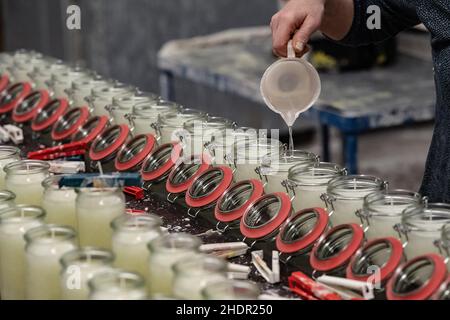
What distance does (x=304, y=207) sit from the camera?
2.11 m

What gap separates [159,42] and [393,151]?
1966mm

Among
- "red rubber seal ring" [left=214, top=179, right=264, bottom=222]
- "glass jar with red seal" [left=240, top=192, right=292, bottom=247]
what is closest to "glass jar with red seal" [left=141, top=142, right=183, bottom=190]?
"red rubber seal ring" [left=214, top=179, right=264, bottom=222]

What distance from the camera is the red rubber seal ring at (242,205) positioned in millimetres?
2145

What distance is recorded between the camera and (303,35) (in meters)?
2.45

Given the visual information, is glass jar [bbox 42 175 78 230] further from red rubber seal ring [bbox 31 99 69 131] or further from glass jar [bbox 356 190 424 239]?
red rubber seal ring [bbox 31 99 69 131]

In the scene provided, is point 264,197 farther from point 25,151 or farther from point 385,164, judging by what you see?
point 385,164

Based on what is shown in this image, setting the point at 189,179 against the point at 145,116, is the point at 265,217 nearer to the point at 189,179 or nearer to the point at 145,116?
the point at 189,179

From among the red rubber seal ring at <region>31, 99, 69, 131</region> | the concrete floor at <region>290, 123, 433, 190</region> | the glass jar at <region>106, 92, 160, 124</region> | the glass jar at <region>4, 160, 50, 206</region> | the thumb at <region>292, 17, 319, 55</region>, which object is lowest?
the concrete floor at <region>290, 123, 433, 190</region>

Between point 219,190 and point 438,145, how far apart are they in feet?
2.36

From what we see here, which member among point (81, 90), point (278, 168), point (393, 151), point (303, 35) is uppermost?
point (303, 35)

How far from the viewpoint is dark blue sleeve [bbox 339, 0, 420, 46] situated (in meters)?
2.71

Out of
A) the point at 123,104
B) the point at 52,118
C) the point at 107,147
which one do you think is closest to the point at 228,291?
the point at 107,147

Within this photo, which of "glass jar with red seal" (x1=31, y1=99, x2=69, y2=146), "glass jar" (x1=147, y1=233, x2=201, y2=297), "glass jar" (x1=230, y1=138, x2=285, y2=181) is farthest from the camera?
"glass jar with red seal" (x1=31, y1=99, x2=69, y2=146)

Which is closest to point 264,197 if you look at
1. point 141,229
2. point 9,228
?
point 141,229
